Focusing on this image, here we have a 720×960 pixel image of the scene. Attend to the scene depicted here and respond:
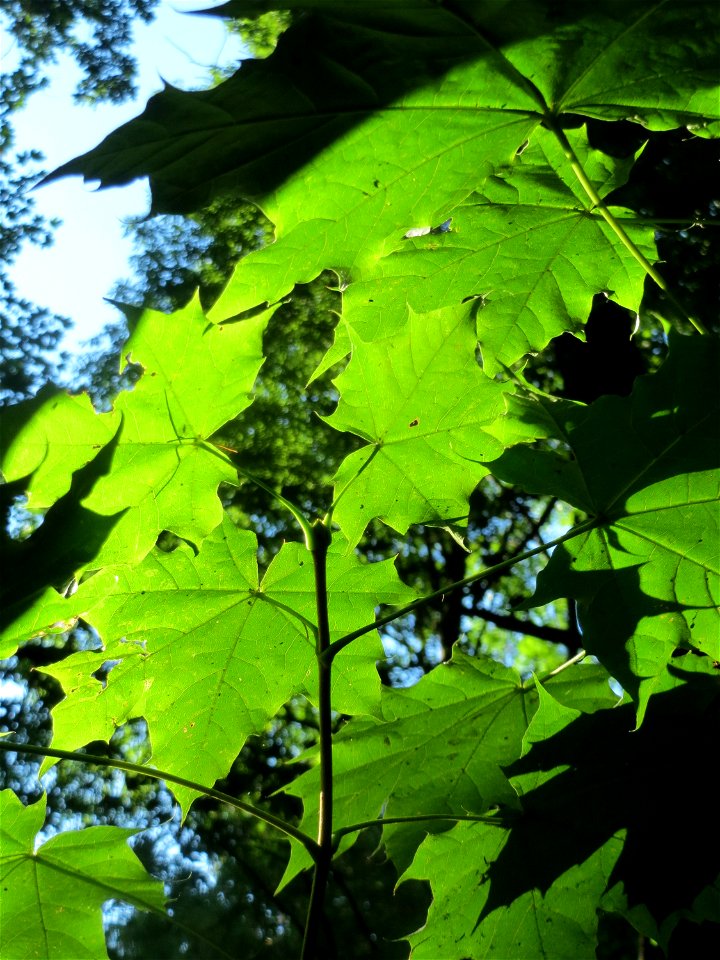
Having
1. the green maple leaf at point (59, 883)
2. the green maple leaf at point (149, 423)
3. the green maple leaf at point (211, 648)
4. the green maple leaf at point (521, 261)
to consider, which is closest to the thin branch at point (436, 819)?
the green maple leaf at point (211, 648)

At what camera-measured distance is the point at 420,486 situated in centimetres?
95

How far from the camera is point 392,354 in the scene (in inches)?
36.7

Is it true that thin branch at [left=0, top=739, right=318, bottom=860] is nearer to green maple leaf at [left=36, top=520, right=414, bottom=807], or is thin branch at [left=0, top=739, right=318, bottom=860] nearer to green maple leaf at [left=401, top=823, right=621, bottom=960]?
green maple leaf at [left=36, top=520, right=414, bottom=807]

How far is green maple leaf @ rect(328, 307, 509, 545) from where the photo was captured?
91 centimetres

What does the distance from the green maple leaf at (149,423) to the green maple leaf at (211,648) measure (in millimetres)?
148

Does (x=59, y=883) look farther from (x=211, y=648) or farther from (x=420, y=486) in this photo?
(x=420, y=486)

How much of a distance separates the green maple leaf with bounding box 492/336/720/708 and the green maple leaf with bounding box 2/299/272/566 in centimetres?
32

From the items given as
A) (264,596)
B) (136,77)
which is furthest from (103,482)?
(136,77)

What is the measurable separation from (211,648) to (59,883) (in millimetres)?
369

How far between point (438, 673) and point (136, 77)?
7936mm

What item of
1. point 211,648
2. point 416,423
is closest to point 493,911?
point 211,648

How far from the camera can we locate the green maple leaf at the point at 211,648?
1022mm

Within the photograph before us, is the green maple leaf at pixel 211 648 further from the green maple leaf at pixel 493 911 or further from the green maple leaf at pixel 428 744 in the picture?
the green maple leaf at pixel 493 911

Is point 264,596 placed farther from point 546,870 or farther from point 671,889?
point 671,889
